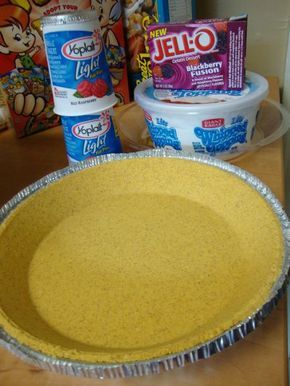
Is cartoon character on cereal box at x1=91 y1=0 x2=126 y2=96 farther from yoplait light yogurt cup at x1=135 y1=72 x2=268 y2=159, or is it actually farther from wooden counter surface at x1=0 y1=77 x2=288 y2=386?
wooden counter surface at x1=0 y1=77 x2=288 y2=386

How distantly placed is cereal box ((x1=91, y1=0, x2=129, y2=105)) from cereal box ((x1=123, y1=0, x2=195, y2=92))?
0.02 m

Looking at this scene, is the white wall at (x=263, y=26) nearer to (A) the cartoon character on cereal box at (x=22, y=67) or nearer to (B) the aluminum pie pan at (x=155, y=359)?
(A) the cartoon character on cereal box at (x=22, y=67)

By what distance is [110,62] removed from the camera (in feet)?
2.31

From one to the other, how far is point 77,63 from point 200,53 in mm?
170

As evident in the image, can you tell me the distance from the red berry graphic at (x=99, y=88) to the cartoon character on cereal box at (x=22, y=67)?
0.20 m

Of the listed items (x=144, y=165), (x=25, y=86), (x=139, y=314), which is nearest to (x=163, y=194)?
(x=144, y=165)

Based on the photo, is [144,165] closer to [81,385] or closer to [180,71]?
[180,71]

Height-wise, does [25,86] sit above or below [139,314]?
above

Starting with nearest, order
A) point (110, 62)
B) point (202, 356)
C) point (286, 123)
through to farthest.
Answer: point (202, 356) < point (286, 123) < point (110, 62)

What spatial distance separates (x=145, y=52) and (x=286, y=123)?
1.01 ft

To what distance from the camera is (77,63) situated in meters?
0.46

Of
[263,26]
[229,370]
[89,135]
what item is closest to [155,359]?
[229,370]

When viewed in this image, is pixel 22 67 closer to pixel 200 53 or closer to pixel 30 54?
pixel 30 54

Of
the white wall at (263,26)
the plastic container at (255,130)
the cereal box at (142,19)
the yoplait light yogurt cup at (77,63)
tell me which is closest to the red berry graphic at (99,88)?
the yoplait light yogurt cup at (77,63)
